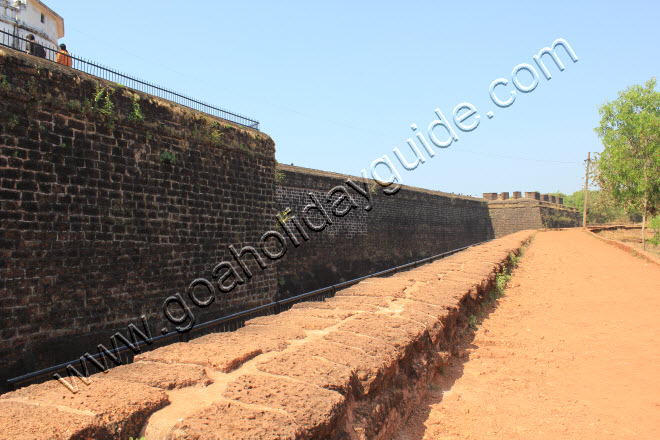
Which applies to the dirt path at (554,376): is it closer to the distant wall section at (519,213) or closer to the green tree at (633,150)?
the green tree at (633,150)

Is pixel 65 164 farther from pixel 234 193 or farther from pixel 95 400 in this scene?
pixel 95 400

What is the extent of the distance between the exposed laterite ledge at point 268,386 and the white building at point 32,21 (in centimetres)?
1860

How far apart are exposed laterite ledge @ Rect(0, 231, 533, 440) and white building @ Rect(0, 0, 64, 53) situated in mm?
18598

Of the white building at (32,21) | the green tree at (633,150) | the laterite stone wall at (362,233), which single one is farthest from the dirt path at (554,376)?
the white building at (32,21)

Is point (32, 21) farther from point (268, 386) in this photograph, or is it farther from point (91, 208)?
point (268, 386)

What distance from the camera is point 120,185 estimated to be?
635cm

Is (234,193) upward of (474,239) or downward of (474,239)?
upward

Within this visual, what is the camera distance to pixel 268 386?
1904 mm

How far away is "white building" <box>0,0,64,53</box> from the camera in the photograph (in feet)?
57.4

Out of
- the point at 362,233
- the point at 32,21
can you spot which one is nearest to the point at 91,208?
the point at 362,233

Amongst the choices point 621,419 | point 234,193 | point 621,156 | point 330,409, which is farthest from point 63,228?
point 621,156

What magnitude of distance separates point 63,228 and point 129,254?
1075mm

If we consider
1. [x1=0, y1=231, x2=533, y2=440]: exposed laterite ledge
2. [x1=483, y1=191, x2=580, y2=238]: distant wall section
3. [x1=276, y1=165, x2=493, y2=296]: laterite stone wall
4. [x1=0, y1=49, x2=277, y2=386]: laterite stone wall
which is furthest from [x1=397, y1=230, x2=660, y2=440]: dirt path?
[x1=483, y1=191, x2=580, y2=238]: distant wall section

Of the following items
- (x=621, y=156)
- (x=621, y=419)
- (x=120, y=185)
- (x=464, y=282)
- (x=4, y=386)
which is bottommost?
(x=4, y=386)
